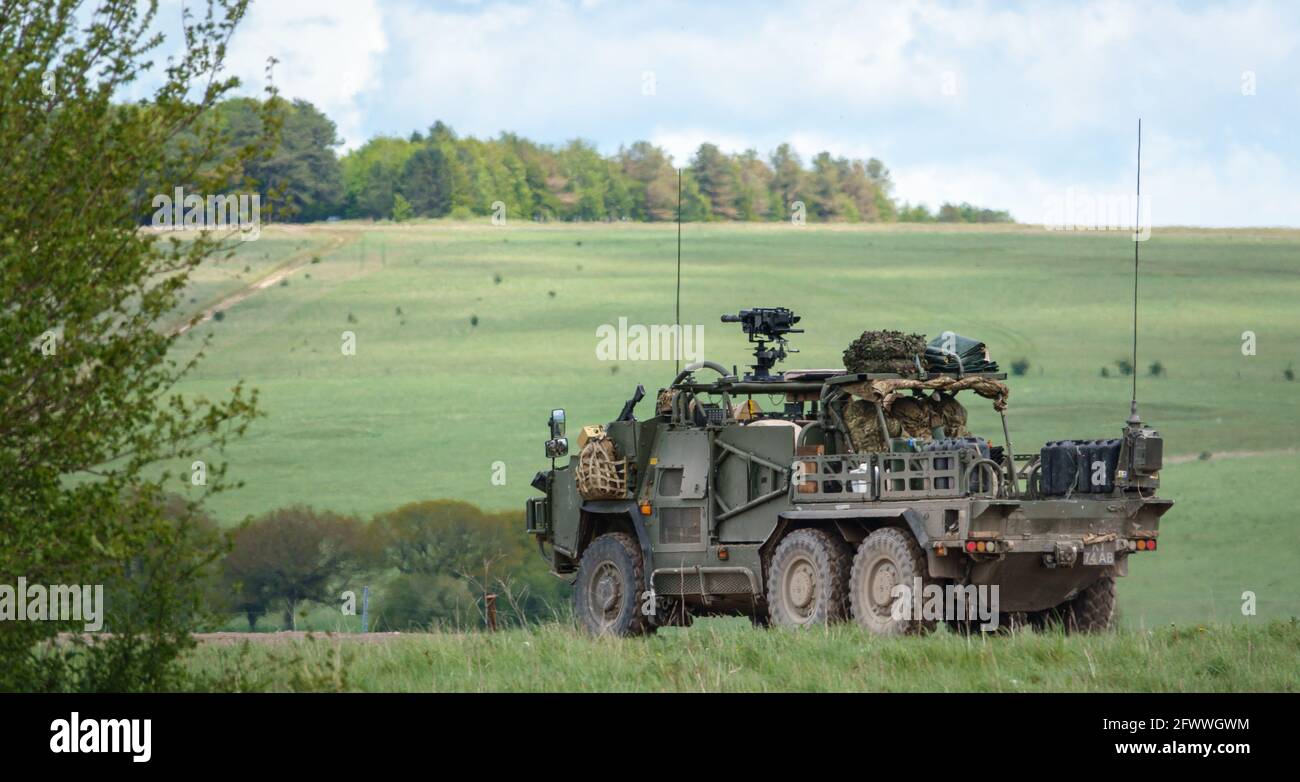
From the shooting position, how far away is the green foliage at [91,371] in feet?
49.5

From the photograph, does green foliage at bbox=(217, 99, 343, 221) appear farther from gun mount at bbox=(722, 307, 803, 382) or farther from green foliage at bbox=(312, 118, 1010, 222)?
gun mount at bbox=(722, 307, 803, 382)

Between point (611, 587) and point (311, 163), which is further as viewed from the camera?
point (311, 163)

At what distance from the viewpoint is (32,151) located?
1575 centimetres

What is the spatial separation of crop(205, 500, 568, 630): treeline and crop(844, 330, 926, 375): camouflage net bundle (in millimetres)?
38995

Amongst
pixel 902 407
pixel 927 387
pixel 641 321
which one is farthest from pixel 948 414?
pixel 641 321

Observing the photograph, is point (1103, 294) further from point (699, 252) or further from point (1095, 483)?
point (1095, 483)

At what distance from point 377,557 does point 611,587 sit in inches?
1991

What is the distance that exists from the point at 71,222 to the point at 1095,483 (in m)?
9.67

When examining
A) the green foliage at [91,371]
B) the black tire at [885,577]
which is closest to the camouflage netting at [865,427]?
the black tire at [885,577]

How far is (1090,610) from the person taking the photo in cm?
2069

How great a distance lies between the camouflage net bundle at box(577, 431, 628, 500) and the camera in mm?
22219

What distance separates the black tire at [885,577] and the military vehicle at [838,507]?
0.02 m

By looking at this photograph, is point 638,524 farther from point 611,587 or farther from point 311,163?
point 311,163

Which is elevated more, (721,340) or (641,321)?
(641,321)
